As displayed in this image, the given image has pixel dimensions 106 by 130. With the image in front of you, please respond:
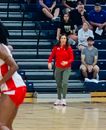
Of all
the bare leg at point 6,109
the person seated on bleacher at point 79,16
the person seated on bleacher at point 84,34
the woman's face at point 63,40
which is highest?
the bare leg at point 6,109

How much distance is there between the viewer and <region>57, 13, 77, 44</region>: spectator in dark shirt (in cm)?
1807

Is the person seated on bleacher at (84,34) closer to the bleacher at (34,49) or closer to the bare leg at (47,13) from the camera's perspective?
the bleacher at (34,49)

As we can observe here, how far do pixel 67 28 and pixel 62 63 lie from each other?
3.46 meters

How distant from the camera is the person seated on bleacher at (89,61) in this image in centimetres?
1711

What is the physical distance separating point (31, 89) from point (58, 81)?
Answer: 183 centimetres

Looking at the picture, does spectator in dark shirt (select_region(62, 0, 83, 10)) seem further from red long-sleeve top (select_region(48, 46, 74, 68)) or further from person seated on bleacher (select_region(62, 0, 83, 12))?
red long-sleeve top (select_region(48, 46, 74, 68))

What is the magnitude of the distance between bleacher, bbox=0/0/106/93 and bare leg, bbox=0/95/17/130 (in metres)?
10.5

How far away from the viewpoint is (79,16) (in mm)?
19266

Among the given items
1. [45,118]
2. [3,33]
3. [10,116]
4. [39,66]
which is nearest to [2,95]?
[10,116]

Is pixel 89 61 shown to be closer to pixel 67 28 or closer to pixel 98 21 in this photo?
pixel 67 28

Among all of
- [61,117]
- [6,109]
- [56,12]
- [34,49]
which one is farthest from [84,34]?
[6,109]

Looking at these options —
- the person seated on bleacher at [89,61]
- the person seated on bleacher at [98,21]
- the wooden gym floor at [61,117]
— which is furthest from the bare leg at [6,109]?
the person seated on bleacher at [98,21]

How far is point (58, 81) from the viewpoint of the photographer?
15078 millimetres

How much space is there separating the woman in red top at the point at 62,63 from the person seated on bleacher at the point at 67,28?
2.88 m
